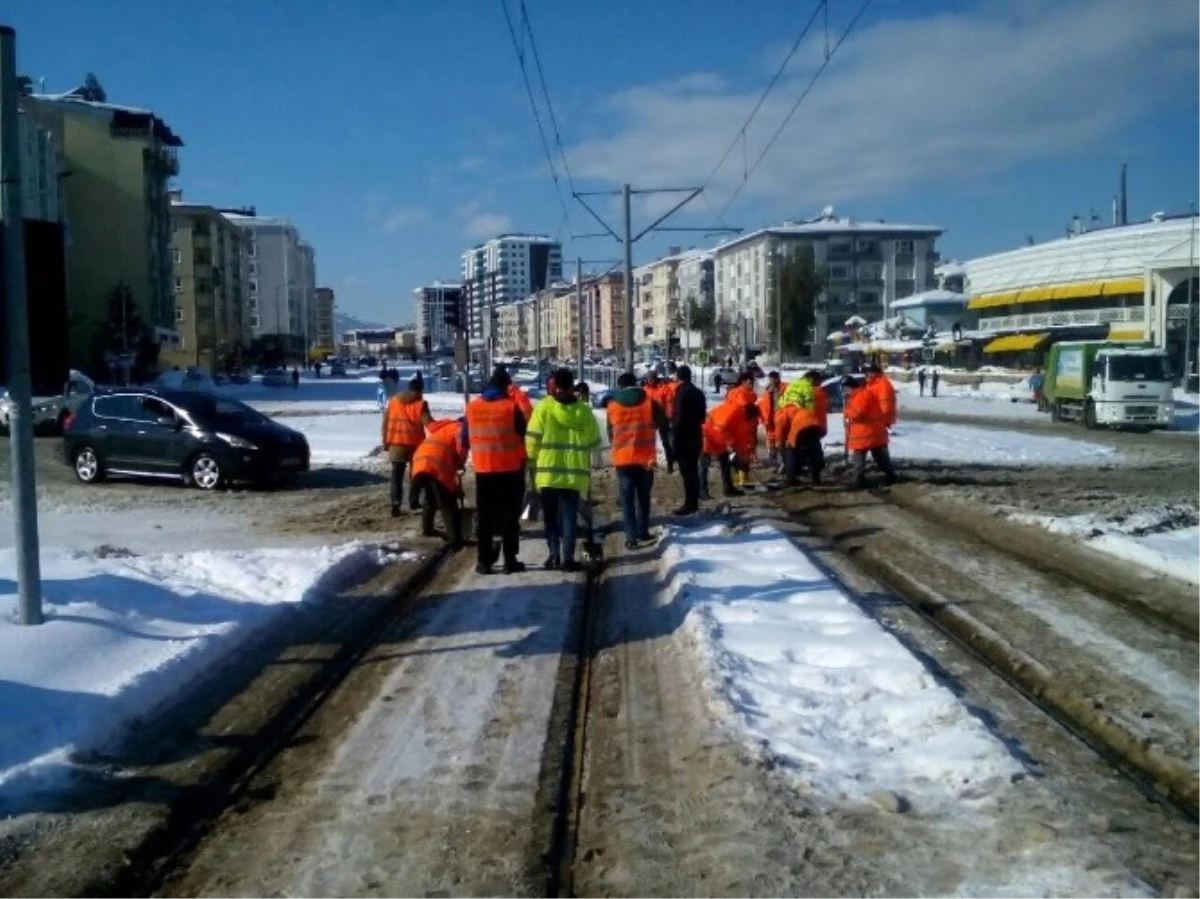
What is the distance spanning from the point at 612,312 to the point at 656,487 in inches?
5554

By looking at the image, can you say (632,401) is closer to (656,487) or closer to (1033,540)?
(1033,540)

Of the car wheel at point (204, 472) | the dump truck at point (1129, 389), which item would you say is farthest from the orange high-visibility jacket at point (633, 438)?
the dump truck at point (1129, 389)

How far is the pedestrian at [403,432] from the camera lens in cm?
1520

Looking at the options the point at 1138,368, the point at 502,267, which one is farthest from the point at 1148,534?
the point at 502,267

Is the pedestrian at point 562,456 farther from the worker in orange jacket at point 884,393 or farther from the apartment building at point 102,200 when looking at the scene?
the apartment building at point 102,200

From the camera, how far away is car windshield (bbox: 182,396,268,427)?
19.4m

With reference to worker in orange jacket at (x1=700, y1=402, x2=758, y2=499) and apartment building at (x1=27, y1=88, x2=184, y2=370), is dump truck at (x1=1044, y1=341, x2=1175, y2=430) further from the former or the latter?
apartment building at (x1=27, y1=88, x2=184, y2=370)

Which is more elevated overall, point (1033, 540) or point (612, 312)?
point (612, 312)

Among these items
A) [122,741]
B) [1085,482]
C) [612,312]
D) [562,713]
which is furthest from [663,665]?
[612,312]

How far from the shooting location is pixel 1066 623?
852cm

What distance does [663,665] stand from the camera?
24.4 feet

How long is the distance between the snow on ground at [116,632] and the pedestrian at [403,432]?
3768 mm

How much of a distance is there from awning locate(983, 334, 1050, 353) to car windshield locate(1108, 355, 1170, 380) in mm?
41042

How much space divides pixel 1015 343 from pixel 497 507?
70.9 metres
